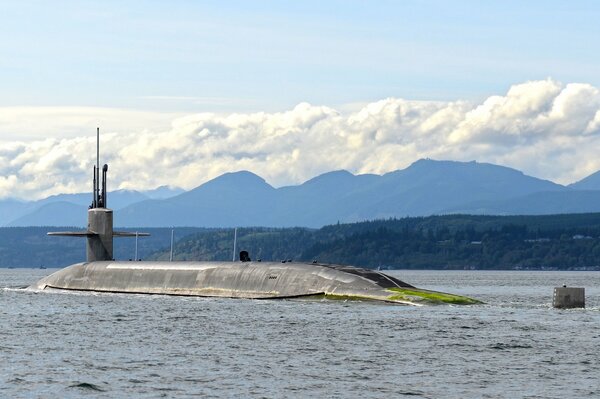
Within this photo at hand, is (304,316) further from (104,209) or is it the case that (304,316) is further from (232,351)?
(104,209)

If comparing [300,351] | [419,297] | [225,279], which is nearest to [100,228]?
[225,279]

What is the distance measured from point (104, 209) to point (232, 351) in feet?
163

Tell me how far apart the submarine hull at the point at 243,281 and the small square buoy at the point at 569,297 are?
7.13 meters

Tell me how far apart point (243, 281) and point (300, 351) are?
32.9 meters

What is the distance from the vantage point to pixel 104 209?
104 m

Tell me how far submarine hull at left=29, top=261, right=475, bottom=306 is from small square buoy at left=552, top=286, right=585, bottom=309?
23.4ft

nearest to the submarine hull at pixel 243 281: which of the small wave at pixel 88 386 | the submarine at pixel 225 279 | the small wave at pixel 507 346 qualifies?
the submarine at pixel 225 279

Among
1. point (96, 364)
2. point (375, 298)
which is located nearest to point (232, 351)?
point (96, 364)

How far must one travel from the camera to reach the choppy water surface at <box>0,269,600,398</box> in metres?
45.0

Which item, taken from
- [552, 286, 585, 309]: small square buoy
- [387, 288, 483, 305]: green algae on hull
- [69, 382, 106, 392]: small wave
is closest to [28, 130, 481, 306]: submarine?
[387, 288, 483, 305]: green algae on hull

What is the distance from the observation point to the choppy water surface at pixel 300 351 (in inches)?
1772

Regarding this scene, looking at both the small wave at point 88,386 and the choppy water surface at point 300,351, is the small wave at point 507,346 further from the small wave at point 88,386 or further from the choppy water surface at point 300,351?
the small wave at point 88,386

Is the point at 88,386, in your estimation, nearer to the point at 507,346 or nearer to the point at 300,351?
the point at 300,351

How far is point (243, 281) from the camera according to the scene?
293ft
